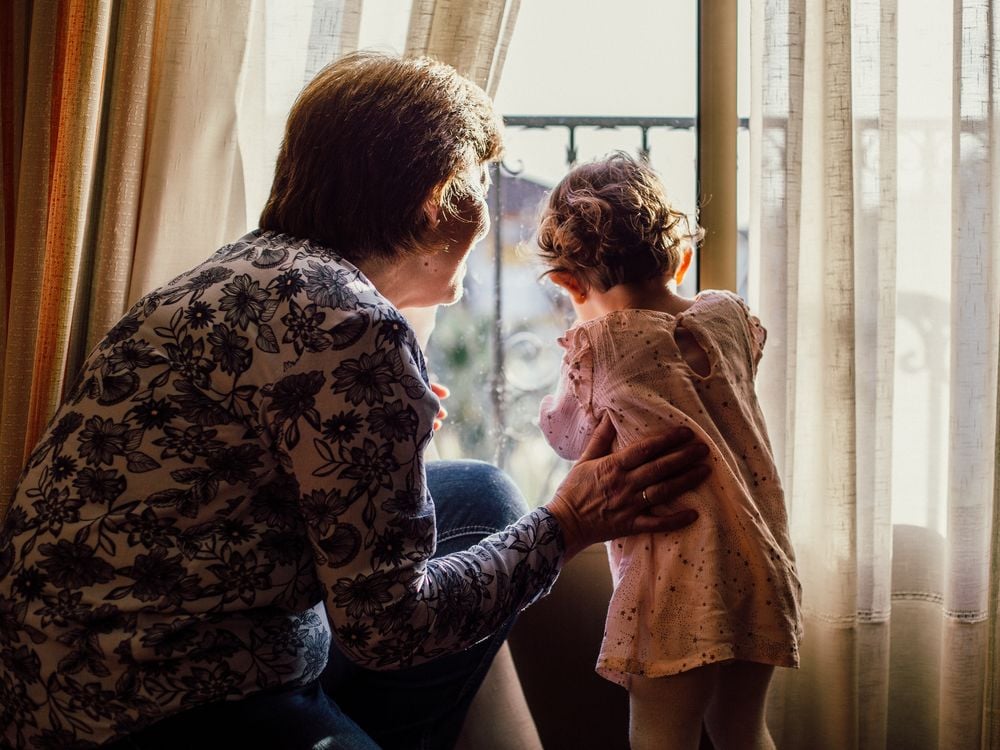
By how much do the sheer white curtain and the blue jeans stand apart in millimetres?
573

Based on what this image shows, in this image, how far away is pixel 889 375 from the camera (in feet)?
5.02

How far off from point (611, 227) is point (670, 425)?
0.32 metres

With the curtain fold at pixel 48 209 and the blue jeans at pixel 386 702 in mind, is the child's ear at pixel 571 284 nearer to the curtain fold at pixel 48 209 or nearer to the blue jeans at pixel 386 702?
the blue jeans at pixel 386 702

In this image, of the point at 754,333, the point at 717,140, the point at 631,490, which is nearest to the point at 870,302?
the point at 754,333

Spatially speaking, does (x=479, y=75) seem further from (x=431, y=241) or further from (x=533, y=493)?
(x=533, y=493)

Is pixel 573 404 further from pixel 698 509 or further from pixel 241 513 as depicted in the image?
pixel 241 513

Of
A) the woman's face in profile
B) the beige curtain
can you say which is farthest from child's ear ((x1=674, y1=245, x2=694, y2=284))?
the beige curtain

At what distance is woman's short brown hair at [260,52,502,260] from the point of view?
40.4 inches

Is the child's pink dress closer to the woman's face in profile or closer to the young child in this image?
the young child

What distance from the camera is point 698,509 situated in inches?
46.6

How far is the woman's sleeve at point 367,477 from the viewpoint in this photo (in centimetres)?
91

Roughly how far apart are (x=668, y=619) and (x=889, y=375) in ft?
2.20

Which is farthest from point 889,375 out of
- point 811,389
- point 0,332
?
point 0,332

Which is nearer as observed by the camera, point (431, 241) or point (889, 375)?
point (431, 241)
